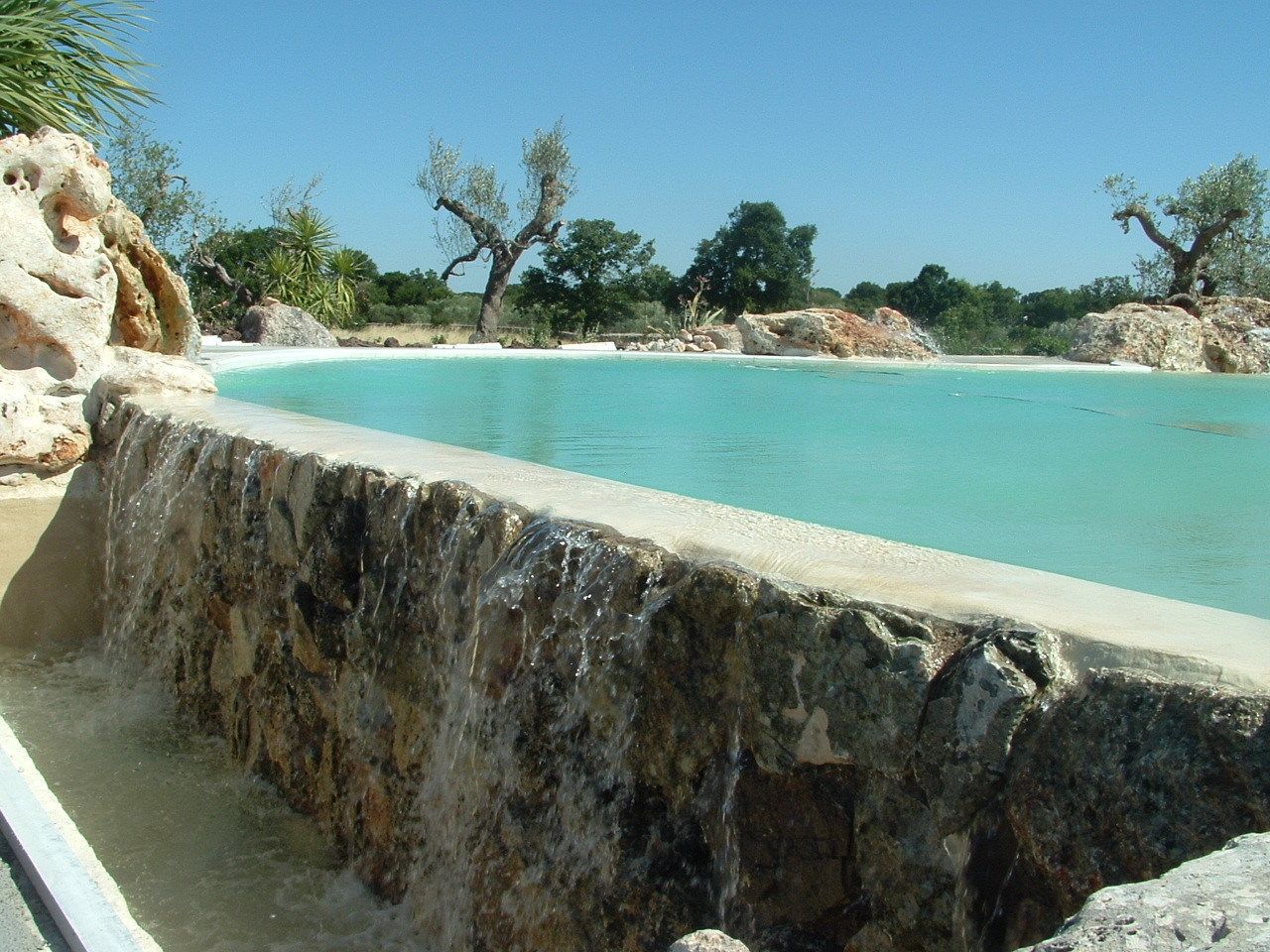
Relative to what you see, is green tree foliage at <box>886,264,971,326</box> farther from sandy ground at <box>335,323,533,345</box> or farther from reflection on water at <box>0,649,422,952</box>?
reflection on water at <box>0,649,422,952</box>

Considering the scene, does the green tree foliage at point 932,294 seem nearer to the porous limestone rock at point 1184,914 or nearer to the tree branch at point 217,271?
the tree branch at point 217,271

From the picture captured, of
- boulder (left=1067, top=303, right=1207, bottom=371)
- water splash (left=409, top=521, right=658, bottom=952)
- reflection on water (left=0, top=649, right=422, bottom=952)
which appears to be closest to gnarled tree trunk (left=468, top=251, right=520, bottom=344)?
boulder (left=1067, top=303, right=1207, bottom=371)

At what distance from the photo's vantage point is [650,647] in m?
2.11

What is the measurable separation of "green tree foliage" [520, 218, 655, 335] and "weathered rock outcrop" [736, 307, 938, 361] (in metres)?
9.81

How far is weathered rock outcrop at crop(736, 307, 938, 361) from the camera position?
21.0 metres

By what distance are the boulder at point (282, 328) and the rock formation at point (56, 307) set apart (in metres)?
14.0

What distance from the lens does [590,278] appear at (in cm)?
3141

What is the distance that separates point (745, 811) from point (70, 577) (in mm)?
4228

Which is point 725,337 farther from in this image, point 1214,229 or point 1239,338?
point 1214,229

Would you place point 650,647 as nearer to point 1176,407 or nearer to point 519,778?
point 519,778

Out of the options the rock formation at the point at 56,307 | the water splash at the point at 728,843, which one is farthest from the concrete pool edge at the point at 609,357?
the water splash at the point at 728,843

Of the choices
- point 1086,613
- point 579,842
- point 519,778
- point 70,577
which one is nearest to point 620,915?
point 579,842

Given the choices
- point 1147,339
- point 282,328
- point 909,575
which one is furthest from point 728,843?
point 1147,339

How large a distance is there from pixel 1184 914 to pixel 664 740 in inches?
48.4
